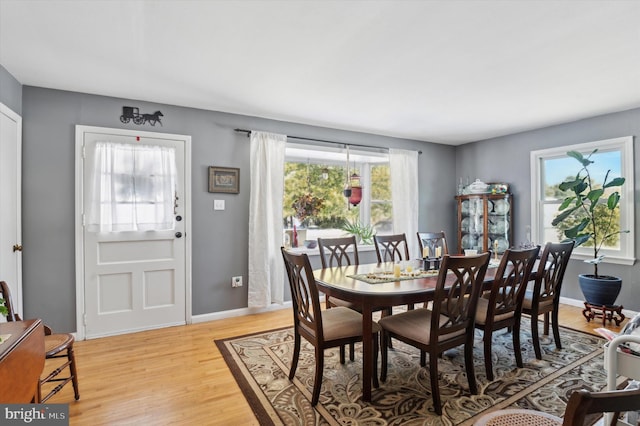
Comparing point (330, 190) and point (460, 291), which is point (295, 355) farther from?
point (330, 190)

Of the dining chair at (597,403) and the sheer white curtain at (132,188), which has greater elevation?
the sheer white curtain at (132,188)

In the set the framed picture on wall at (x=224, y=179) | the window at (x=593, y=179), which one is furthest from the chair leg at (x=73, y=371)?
the window at (x=593, y=179)

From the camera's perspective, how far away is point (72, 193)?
314 centimetres

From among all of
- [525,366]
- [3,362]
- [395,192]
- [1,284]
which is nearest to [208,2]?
[3,362]

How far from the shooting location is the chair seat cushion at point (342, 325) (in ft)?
7.16

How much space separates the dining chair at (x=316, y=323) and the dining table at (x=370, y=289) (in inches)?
5.7

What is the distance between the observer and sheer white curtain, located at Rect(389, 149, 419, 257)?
5.02 meters

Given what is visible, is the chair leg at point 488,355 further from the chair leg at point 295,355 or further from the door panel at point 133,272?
the door panel at point 133,272

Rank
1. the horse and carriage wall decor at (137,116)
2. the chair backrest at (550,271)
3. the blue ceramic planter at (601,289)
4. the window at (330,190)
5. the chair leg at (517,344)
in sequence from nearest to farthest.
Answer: the chair leg at (517,344) → the chair backrest at (550,271) → the horse and carriage wall decor at (137,116) → the blue ceramic planter at (601,289) → the window at (330,190)

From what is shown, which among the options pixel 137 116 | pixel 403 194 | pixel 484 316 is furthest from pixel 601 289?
pixel 137 116

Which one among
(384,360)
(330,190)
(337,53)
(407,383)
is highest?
(337,53)

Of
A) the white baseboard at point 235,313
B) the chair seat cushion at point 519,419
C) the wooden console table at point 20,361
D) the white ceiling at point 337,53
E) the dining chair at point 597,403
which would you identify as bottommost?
the white baseboard at point 235,313

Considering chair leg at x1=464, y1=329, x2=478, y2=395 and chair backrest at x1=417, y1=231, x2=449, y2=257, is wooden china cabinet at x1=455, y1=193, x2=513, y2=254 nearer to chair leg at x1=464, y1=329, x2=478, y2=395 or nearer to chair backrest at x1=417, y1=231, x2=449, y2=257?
chair backrest at x1=417, y1=231, x2=449, y2=257

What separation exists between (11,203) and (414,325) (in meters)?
3.37
